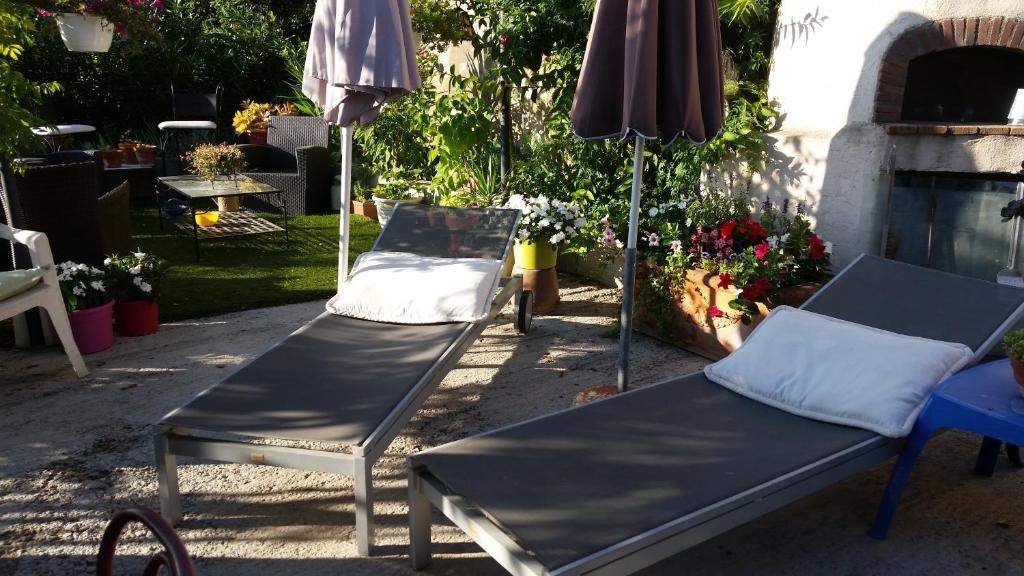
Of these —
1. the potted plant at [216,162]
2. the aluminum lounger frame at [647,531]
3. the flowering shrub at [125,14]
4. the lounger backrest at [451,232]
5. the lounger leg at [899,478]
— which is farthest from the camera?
the potted plant at [216,162]

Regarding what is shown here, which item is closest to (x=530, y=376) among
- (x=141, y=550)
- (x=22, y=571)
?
(x=141, y=550)

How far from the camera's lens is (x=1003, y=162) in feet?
14.3

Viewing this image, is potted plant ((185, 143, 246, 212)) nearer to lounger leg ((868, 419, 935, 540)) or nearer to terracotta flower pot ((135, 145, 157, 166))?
terracotta flower pot ((135, 145, 157, 166))

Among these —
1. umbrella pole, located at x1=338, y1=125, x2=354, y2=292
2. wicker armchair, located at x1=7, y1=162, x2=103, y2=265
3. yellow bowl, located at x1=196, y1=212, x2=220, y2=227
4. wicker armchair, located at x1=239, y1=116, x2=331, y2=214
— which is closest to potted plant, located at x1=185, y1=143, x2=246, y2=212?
yellow bowl, located at x1=196, y1=212, x2=220, y2=227

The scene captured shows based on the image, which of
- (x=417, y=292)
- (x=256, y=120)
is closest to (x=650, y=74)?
(x=417, y=292)

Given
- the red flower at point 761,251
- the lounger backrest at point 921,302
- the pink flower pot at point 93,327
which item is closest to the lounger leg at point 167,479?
the pink flower pot at point 93,327

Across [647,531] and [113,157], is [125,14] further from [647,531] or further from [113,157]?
[647,531]

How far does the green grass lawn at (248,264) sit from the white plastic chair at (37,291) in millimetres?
1016

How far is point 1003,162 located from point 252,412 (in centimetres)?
389

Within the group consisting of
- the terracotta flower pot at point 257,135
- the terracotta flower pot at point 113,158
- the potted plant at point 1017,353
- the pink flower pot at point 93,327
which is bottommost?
the pink flower pot at point 93,327

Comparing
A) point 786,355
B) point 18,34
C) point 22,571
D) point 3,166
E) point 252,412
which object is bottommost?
point 22,571

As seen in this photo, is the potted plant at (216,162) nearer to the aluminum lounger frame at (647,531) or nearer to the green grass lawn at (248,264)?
the green grass lawn at (248,264)

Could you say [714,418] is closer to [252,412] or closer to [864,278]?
[864,278]

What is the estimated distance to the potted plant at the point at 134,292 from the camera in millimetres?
5039
